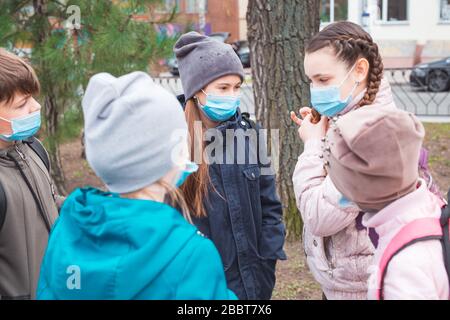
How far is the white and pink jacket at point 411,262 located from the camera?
58.9 inches

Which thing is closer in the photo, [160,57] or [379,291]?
[379,291]

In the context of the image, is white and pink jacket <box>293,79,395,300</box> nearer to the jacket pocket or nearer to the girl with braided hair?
the girl with braided hair

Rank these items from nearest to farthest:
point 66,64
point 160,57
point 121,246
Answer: point 121,246 → point 66,64 → point 160,57

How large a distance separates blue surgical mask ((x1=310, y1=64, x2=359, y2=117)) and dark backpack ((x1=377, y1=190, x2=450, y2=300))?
2.62 feet

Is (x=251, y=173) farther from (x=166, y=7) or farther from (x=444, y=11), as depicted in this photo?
(x=444, y=11)

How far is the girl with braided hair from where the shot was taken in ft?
6.93

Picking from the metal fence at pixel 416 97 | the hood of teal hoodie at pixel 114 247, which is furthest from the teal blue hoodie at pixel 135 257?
the metal fence at pixel 416 97

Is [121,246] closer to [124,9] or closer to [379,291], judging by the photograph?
[379,291]

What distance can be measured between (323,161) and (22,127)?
1.23 m

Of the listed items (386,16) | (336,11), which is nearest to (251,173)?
(386,16)

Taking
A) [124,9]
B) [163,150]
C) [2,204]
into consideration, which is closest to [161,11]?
[124,9]

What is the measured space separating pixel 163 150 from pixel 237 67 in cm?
106

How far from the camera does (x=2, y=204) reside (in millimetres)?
2254

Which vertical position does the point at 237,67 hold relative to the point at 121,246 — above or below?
above
